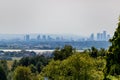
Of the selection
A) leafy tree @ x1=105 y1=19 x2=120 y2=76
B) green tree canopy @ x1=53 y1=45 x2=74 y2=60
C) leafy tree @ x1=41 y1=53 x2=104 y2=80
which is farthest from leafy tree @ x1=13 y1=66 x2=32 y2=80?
leafy tree @ x1=105 y1=19 x2=120 y2=76

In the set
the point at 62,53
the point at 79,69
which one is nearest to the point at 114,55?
the point at 79,69

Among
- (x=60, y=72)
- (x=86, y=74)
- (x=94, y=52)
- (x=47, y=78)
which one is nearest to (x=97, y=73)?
(x=86, y=74)

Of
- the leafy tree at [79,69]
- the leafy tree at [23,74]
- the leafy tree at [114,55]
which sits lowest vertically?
the leafy tree at [23,74]

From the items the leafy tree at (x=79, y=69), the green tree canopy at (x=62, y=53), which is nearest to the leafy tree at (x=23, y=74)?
the green tree canopy at (x=62, y=53)

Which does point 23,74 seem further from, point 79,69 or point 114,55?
point 114,55

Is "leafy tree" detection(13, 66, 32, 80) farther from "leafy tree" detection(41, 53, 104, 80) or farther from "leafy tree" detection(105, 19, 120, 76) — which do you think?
"leafy tree" detection(105, 19, 120, 76)

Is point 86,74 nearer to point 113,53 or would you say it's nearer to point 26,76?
point 113,53

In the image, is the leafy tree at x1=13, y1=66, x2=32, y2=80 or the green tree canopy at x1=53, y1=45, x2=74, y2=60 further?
the leafy tree at x1=13, y1=66, x2=32, y2=80

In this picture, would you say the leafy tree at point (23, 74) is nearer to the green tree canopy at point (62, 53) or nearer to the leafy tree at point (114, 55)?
the green tree canopy at point (62, 53)

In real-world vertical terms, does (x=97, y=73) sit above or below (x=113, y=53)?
below

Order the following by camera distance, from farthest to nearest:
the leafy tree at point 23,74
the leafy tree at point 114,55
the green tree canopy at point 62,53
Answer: the leafy tree at point 23,74
the green tree canopy at point 62,53
the leafy tree at point 114,55

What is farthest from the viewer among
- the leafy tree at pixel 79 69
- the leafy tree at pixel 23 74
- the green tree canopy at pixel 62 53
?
the leafy tree at pixel 23 74
